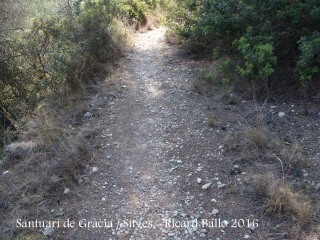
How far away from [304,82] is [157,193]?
2.51 meters

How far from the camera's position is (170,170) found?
3738 mm

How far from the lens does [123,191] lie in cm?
353

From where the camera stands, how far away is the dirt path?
3.09 meters

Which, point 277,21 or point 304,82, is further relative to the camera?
point 277,21

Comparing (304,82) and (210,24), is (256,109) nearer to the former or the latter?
(304,82)

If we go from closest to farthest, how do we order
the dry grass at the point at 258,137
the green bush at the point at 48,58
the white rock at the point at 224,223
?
1. the white rock at the point at 224,223
2. the dry grass at the point at 258,137
3. the green bush at the point at 48,58

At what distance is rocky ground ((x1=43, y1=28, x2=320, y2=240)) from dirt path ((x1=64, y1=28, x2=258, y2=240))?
11 mm

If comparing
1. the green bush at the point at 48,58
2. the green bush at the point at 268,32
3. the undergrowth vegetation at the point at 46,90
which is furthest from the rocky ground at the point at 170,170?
the green bush at the point at 48,58

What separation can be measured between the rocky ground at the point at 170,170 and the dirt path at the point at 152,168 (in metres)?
0.01

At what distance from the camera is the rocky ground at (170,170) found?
3047 mm

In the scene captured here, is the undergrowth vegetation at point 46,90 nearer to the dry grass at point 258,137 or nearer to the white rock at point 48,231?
the white rock at point 48,231

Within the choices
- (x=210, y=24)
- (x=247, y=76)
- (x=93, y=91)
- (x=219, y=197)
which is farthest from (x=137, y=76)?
(x=219, y=197)

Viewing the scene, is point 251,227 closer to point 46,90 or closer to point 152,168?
point 152,168

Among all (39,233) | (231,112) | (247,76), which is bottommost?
(39,233)
